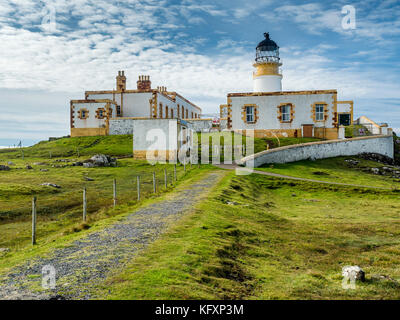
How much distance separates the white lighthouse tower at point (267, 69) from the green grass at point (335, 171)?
16717 millimetres

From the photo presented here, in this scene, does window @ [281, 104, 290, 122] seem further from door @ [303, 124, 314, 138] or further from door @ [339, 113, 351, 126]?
door @ [339, 113, 351, 126]

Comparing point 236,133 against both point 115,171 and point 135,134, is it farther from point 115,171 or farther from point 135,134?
point 115,171

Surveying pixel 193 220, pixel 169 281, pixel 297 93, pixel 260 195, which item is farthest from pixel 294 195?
pixel 297 93

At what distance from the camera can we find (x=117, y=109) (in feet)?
168

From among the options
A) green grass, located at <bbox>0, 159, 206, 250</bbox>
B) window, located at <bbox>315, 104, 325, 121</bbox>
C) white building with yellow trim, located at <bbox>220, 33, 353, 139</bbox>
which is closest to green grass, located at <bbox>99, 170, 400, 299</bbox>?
green grass, located at <bbox>0, 159, 206, 250</bbox>

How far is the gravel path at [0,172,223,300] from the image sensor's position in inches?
224

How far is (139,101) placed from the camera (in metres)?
50.8

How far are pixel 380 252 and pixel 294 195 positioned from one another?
11.0 meters

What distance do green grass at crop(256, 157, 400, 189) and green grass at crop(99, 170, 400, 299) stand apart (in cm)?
805

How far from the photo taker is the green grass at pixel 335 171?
24750 millimetres

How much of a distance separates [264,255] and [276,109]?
32.1 metres

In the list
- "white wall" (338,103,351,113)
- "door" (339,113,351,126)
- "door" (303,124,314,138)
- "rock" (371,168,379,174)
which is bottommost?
"rock" (371,168,379,174)

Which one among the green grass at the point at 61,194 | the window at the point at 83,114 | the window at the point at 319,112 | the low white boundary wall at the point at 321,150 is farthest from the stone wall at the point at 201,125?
the low white boundary wall at the point at 321,150
